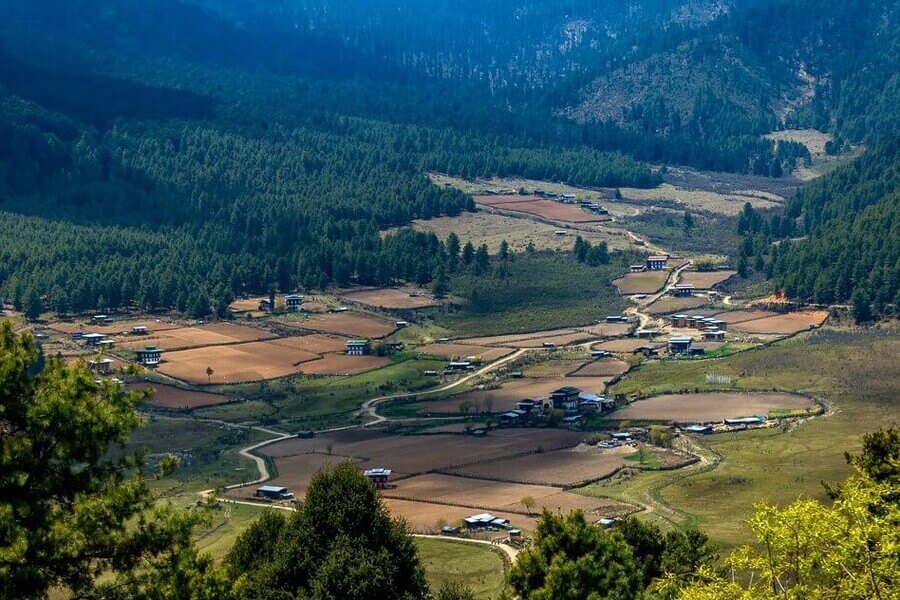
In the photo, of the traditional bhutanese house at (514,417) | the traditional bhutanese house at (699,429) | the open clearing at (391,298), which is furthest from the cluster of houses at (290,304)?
the traditional bhutanese house at (699,429)

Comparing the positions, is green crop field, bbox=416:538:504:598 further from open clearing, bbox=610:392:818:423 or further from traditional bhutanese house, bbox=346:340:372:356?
traditional bhutanese house, bbox=346:340:372:356

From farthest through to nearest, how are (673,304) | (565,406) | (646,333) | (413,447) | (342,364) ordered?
(673,304) < (646,333) < (342,364) < (565,406) < (413,447)

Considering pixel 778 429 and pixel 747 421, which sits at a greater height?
pixel 778 429

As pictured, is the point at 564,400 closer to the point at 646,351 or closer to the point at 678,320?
the point at 646,351

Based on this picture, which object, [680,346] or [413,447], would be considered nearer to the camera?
[413,447]

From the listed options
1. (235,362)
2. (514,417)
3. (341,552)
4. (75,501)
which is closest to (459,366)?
(235,362)

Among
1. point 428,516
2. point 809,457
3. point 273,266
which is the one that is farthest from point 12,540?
point 273,266

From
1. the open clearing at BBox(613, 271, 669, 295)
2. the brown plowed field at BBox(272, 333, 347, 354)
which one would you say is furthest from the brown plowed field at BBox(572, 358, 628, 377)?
the open clearing at BBox(613, 271, 669, 295)

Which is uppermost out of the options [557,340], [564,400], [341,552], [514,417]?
[341,552]
